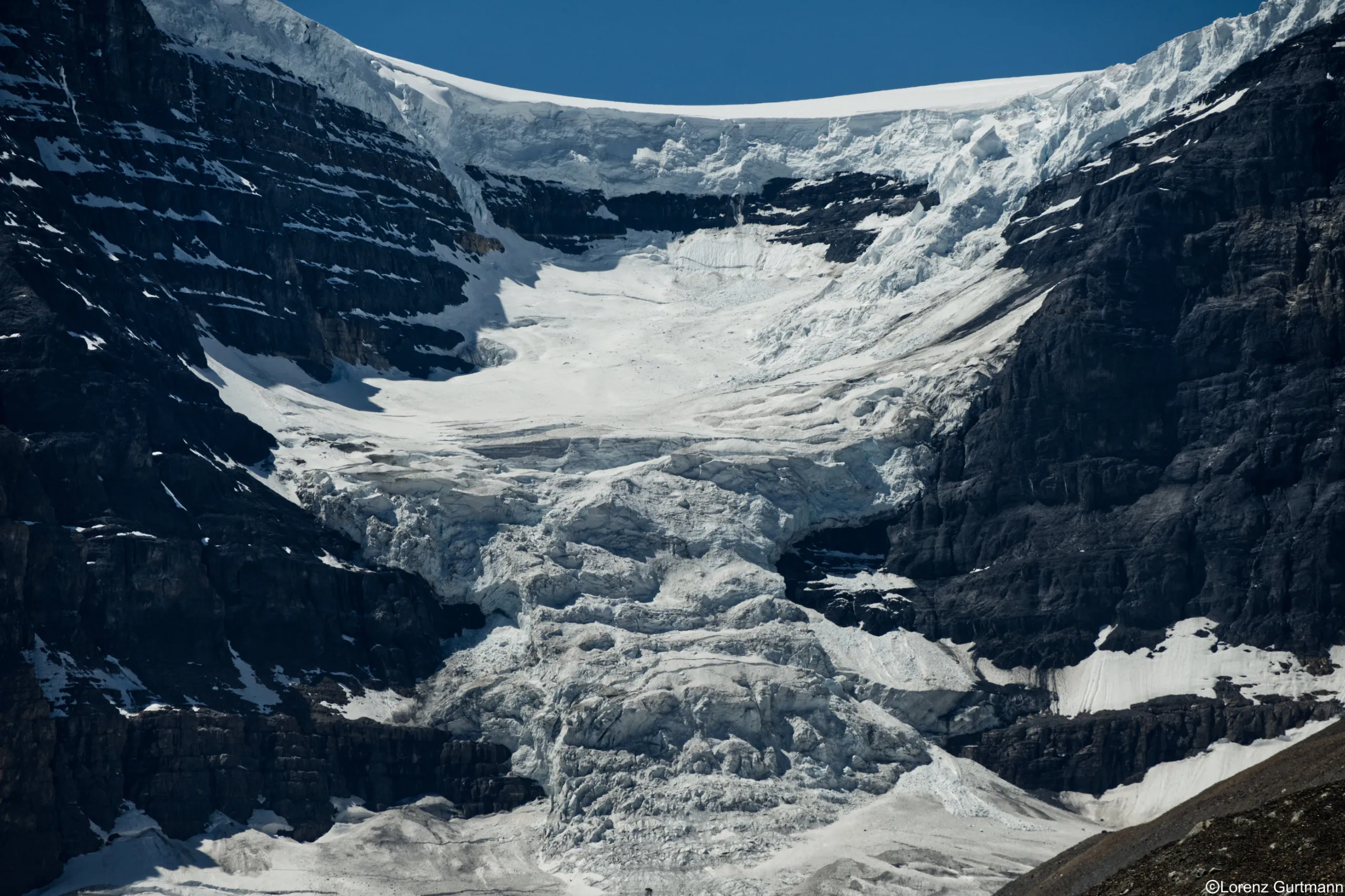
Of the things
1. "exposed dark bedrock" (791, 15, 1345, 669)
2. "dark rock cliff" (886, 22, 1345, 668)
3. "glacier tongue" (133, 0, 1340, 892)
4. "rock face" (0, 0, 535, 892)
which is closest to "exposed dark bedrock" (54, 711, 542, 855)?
"rock face" (0, 0, 535, 892)

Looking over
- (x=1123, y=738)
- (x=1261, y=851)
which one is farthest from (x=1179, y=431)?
(x=1261, y=851)

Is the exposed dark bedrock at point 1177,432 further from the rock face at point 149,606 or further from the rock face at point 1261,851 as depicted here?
the rock face at point 1261,851

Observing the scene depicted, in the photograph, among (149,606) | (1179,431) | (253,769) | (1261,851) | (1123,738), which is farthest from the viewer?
(1179,431)

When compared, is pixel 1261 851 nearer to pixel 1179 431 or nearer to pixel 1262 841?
pixel 1262 841

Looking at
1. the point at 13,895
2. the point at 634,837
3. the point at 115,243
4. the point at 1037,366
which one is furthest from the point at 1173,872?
the point at 115,243

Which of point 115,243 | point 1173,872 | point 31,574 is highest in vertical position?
point 115,243

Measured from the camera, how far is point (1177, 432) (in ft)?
578

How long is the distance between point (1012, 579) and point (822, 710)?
27.7m

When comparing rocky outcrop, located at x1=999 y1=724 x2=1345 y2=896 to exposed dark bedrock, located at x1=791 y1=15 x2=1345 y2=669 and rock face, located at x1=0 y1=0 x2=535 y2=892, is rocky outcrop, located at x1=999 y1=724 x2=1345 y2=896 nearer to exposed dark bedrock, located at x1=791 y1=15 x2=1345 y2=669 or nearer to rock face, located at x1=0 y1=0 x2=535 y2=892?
exposed dark bedrock, located at x1=791 y1=15 x2=1345 y2=669

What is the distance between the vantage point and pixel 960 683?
6324 inches

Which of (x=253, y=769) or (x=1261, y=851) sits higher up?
(x=253, y=769)

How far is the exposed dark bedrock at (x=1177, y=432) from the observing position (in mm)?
164875

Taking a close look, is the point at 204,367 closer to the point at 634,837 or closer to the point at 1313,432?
the point at 634,837

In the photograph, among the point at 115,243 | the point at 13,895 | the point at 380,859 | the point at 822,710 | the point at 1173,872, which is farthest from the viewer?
the point at 115,243
